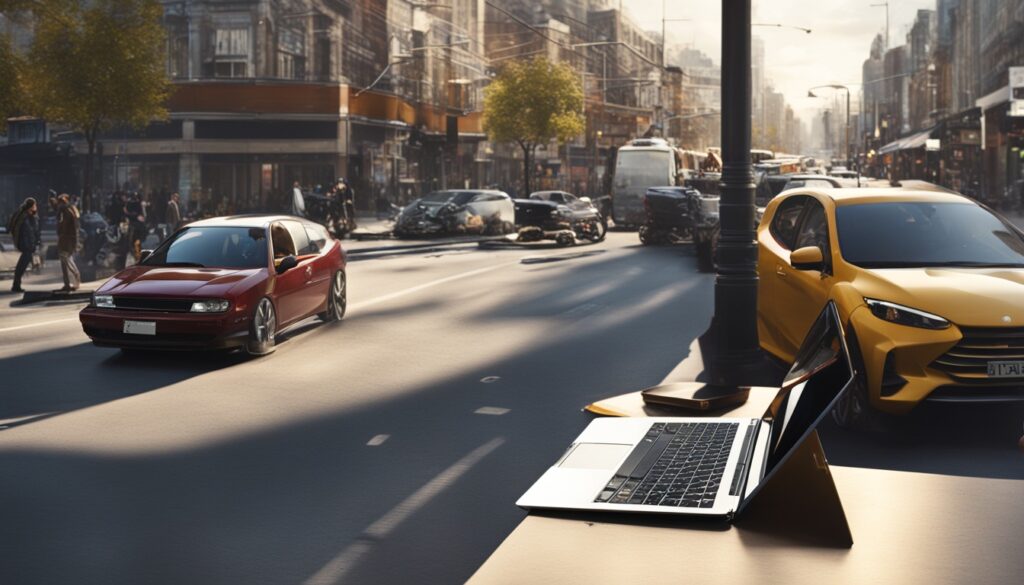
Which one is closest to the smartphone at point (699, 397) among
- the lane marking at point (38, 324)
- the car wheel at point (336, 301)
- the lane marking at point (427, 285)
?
the car wheel at point (336, 301)

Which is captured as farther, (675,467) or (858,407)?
(858,407)

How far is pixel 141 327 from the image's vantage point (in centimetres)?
1157

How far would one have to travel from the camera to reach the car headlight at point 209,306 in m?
11.6

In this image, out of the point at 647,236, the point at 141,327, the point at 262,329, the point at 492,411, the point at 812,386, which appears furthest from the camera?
the point at 647,236

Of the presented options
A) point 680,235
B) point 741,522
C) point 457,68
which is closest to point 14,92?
point 680,235

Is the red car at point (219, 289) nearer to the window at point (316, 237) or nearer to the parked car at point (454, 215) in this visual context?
the window at point (316, 237)

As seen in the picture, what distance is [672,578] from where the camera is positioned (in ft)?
6.90

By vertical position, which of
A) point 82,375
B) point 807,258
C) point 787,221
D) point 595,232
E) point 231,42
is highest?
point 231,42

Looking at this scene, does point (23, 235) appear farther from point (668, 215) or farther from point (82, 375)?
point (668, 215)

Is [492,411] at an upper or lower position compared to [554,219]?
lower

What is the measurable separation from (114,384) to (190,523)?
504 centimetres

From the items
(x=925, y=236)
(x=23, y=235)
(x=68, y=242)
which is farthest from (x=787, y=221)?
(x=23, y=235)

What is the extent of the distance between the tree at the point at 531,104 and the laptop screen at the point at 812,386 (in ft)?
198

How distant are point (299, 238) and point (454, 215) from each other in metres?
23.4
